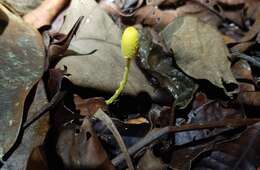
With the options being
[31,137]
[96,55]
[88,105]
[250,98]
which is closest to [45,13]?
[96,55]

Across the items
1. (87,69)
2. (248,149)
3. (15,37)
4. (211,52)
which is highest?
(15,37)

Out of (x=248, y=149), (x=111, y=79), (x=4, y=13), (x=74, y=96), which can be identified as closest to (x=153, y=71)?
(x=111, y=79)

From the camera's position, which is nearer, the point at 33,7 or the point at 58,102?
the point at 58,102

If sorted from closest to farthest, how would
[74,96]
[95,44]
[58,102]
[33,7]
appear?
[58,102] < [74,96] < [95,44] < [33,7]

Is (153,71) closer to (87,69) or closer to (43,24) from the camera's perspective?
(87,69)

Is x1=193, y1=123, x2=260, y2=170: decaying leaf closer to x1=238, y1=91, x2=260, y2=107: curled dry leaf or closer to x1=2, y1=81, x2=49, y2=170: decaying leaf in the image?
x1=238, y1=91, x2=260, y2=107: curled dry leaf

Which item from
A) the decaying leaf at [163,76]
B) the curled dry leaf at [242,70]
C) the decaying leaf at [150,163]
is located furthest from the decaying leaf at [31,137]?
the curled dry leaf at [242,70]

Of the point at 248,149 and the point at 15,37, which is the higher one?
the point at 15,37

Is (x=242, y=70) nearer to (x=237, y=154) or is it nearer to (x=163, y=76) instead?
(x=163, y=76)
